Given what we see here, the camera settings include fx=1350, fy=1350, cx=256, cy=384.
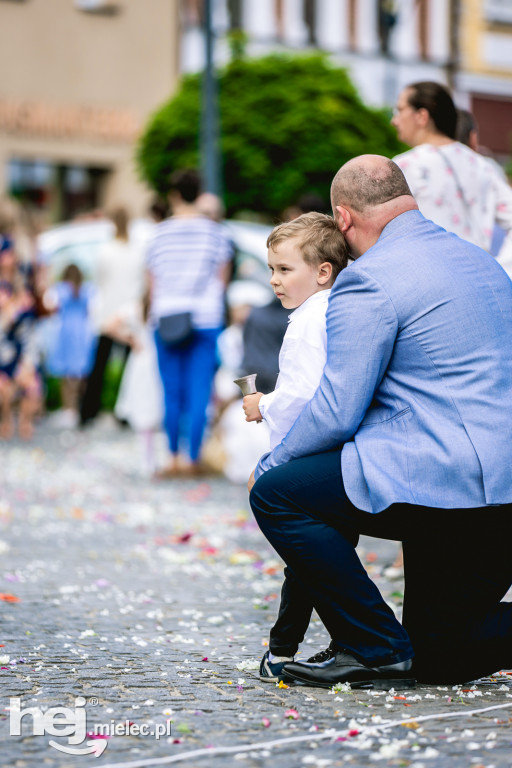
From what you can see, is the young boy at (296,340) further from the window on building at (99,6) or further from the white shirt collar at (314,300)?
the window on building at (99,6)

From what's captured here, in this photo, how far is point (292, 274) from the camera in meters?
4.13

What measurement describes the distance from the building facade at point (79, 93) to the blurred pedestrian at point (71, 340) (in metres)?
11.3

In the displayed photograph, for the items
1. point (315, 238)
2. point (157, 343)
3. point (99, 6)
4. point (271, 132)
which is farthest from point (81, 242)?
point (99, 6)

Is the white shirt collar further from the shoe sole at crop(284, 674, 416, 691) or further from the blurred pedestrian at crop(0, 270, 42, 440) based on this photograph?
the blurred pedestrian at crop(0, 270, 42, 440)

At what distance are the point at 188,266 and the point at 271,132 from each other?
1422 cm

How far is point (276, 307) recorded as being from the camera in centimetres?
849

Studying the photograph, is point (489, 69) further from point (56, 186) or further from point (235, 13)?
point (56, 186)

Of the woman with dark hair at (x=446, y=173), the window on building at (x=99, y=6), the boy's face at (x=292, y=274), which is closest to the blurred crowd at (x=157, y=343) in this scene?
the woman with dark hair at (x=446, y=173)

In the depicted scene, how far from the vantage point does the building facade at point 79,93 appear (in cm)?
2644

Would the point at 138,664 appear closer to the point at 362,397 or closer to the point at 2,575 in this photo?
the point at 362,397

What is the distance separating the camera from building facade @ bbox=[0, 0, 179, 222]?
86.7 feet

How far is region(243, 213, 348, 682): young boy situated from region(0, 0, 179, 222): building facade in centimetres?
2237

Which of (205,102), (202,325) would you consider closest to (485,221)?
(202,325)

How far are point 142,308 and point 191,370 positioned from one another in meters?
0.78
